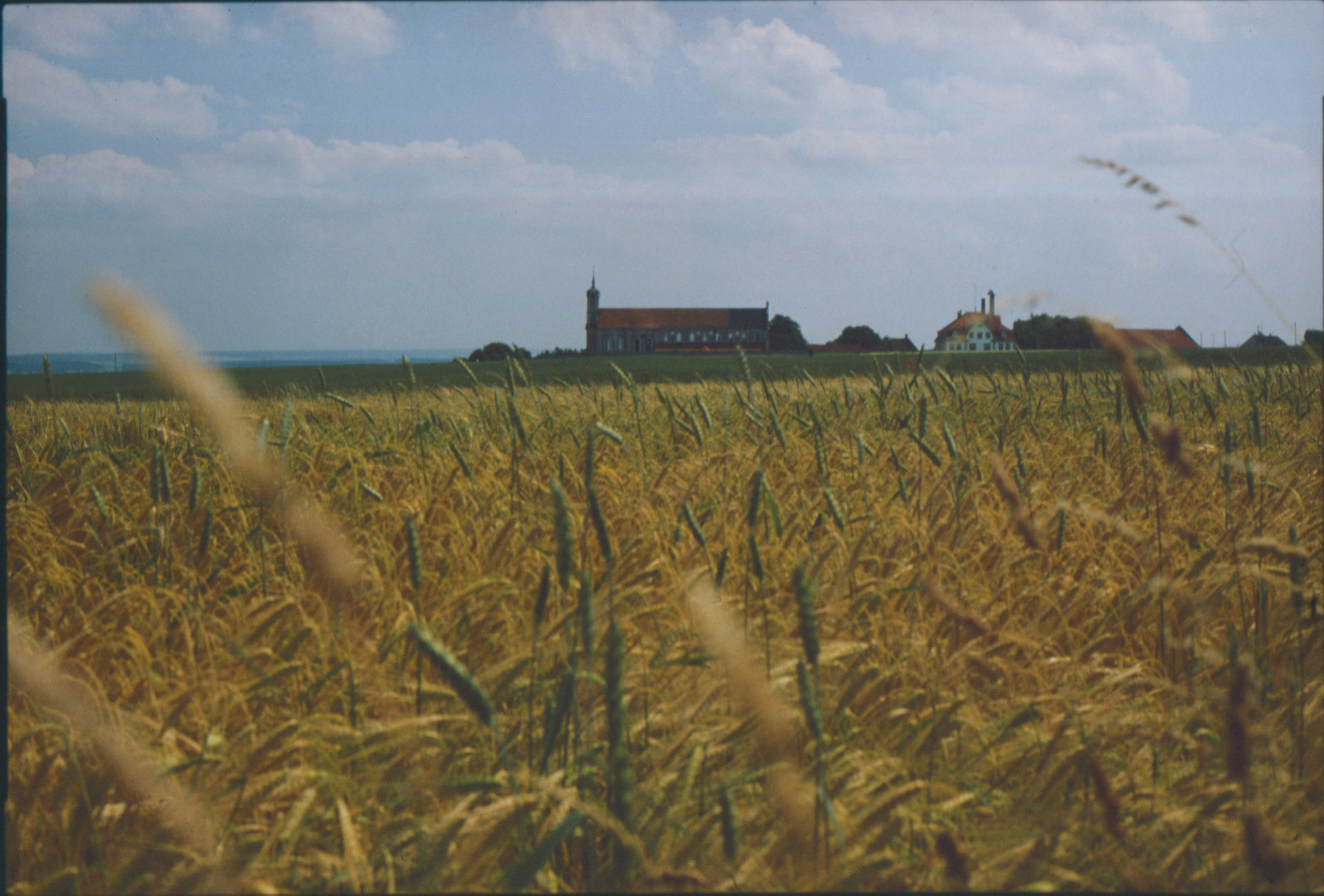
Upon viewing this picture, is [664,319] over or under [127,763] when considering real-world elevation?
over

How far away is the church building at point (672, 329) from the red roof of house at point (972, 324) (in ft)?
269

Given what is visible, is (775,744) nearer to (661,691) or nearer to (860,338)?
(661,691)

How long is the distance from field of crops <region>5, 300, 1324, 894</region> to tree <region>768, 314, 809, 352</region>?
6657cm

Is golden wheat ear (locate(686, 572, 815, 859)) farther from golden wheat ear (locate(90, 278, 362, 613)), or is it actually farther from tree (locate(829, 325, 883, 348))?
tree (locate(829, 325, 883, 348))

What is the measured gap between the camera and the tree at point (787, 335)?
7081 cm

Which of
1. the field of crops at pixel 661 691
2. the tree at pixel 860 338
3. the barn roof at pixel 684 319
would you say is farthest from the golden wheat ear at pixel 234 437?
the barn roof at pixel 684 319

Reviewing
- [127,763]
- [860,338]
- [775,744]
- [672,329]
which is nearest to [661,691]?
[775,744]

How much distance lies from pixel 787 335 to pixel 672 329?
21566 millimetres

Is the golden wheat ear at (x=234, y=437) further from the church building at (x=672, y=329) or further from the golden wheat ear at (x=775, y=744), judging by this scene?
the church building at (x=672, y=329)

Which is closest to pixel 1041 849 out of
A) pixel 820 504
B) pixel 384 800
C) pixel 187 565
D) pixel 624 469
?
pixel 384 800

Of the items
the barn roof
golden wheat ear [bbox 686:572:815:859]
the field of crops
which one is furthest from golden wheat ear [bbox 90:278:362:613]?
the barn roof

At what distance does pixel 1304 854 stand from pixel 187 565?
267 cm

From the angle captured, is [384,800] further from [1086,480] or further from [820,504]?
[1086,480]

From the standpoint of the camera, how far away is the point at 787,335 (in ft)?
235
